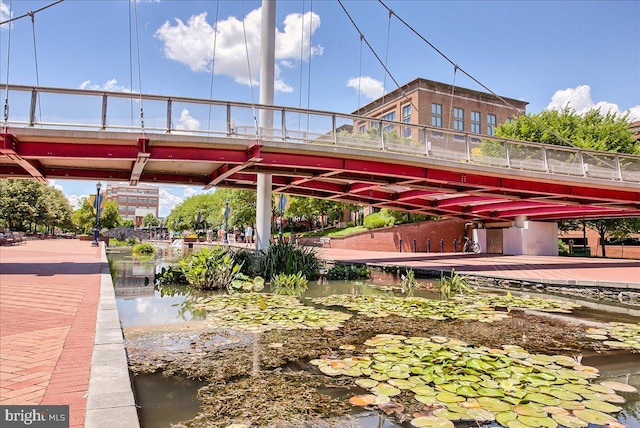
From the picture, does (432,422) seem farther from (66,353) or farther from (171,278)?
(171,278)

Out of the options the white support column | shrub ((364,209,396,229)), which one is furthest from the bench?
the white support column

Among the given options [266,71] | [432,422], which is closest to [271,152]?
[266,71]

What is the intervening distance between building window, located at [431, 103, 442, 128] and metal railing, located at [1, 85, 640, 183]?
3796cm

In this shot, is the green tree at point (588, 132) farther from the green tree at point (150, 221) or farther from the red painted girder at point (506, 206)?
the green tree at point (150, 221)

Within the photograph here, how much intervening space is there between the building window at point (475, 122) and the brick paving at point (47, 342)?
191 ft

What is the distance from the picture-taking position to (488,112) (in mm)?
60969

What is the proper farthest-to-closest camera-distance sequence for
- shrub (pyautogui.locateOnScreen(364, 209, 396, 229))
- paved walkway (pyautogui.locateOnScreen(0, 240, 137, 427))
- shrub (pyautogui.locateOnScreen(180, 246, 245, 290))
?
shrub (pyautogui.locateOnScreen(364, 209, 396, 229)), shrub (pyautogui.locateOnScreen(180, 246, 245, 290)), paved walkway (pyautogui.locateOnScreen(0, 240, 137, 427))

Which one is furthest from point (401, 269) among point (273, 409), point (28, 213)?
point (28, 213)

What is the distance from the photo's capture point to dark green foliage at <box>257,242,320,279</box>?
14.8 metres

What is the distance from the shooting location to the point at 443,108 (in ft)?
188

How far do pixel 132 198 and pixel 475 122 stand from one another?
142657mm

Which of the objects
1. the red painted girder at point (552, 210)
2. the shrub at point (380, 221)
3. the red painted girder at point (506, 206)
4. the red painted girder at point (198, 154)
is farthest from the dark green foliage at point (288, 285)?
the shrub at point (380, 221)

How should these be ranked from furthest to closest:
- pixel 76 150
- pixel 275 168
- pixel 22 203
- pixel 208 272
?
pixel 22 203 < pixel 275 168 < pixel 76 150 < pixel 208 272

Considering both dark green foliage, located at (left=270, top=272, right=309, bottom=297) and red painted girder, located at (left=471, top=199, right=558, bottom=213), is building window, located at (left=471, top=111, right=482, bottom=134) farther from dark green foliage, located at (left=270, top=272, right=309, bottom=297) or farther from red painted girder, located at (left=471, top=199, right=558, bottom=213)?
dark green foliage, located at (left=270, top=272, right=309, bottom=297)
